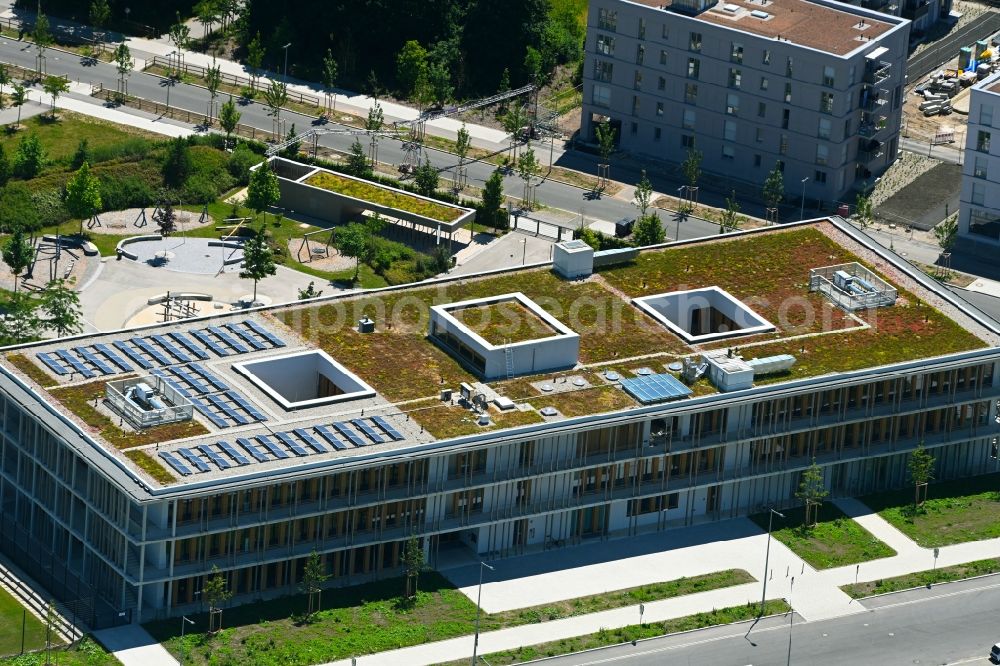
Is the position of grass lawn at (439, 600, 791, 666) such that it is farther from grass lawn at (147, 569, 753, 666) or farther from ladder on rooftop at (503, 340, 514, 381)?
ladder on rooftop at (503, 340, 514, 381)

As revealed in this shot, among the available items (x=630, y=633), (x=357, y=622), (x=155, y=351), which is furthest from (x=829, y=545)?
(x=155, y=351)

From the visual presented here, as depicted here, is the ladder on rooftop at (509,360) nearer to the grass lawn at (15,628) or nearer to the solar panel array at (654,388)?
the solar panel array at (654,388)

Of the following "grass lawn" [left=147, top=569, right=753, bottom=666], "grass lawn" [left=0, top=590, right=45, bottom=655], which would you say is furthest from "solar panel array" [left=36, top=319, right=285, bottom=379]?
"grass lawn" [left=147, top=569, right=753, bottom=666]

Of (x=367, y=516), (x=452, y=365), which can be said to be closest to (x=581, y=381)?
(x=452, y=365)

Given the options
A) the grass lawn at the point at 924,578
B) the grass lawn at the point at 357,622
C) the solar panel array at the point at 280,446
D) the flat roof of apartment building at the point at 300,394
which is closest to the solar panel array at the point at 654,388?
the flat roof of apartment building at the point at 300,394

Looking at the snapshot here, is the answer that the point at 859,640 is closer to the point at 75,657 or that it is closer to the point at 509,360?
the point at 509,360
